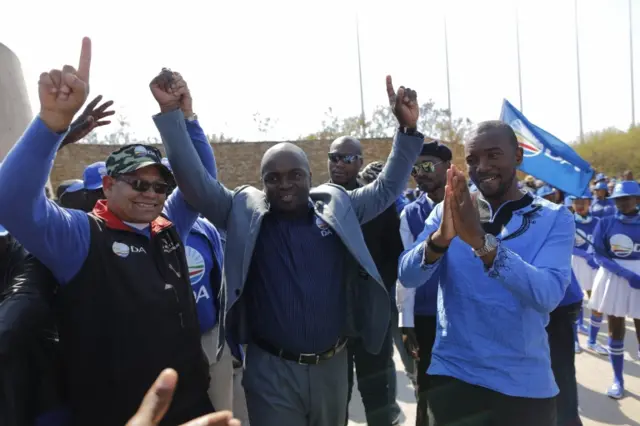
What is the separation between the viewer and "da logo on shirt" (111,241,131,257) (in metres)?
1.71

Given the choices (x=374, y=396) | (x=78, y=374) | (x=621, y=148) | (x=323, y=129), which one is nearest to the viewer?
(x=78, y=374)

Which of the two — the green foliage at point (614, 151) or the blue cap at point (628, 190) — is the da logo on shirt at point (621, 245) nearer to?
the blue cap at point (628, 190)

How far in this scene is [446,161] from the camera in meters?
3.42

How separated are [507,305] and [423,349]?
1.24 metres

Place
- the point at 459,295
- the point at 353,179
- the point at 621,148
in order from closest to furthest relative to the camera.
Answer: the point at 459,295 → the point at 353,179 → the point at 621,148

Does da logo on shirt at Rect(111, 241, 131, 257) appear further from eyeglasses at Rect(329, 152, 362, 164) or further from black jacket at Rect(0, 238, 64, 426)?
eyeglasses at Rect(329, 152, 362, 164)

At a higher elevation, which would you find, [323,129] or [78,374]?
[323,129]

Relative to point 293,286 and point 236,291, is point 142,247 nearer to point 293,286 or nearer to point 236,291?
point 236,291

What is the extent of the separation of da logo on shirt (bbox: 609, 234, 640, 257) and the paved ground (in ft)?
4.13

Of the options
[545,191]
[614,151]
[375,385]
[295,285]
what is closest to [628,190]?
[545,191]

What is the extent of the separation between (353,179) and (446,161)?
2.60 ft

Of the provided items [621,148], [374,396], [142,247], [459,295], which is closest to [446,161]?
[459,295]

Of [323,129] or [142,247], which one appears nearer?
[142,247]

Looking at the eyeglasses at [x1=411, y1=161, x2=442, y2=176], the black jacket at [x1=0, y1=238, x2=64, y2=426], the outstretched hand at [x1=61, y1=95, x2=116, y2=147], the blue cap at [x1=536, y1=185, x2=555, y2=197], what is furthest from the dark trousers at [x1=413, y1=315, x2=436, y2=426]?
the blue cap at [x1=536, y1=185, x2=555, y2=197]
